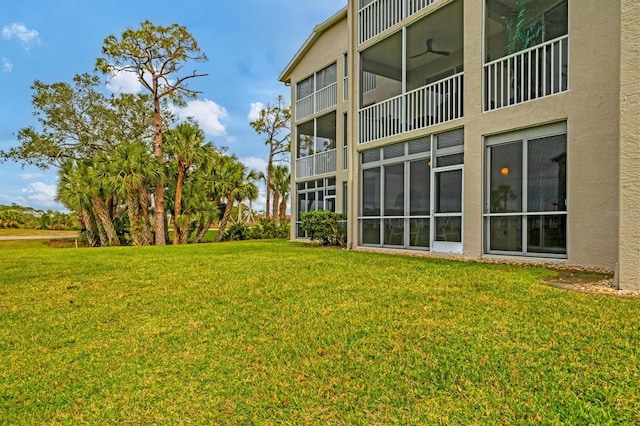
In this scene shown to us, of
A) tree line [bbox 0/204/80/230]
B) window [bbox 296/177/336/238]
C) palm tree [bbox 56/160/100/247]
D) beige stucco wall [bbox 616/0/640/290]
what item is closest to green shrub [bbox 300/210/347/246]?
window [bbox 296/177/336/238]

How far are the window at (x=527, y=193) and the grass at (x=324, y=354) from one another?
208 cm

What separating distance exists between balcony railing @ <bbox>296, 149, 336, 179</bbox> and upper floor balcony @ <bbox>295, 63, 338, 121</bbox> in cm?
195

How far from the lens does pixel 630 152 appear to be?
5.09 m

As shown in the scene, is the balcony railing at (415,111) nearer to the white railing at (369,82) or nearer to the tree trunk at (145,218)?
the white railing at (369,82)

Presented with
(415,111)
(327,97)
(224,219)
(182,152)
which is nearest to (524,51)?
(415,111)

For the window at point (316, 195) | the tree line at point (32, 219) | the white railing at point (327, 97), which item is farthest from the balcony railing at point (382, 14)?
the tree line at point (32, 219)

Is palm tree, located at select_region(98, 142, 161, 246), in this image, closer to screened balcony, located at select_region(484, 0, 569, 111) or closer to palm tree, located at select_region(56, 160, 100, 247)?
palm tree, located at select_region(56, 160, 100, 247)

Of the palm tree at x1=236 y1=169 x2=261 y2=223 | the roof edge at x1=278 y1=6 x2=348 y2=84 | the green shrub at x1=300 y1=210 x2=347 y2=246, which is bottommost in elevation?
the green shrub at x1=300 y1=210 x2=347 y2=246

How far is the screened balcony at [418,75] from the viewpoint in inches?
384

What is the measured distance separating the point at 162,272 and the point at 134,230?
41.5 ft

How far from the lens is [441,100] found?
977cm

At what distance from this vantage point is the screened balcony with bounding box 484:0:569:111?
298 inches

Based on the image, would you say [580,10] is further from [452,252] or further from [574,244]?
[452,252]

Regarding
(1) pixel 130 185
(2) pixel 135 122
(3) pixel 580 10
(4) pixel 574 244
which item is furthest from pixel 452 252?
(2) pixel 135 122
